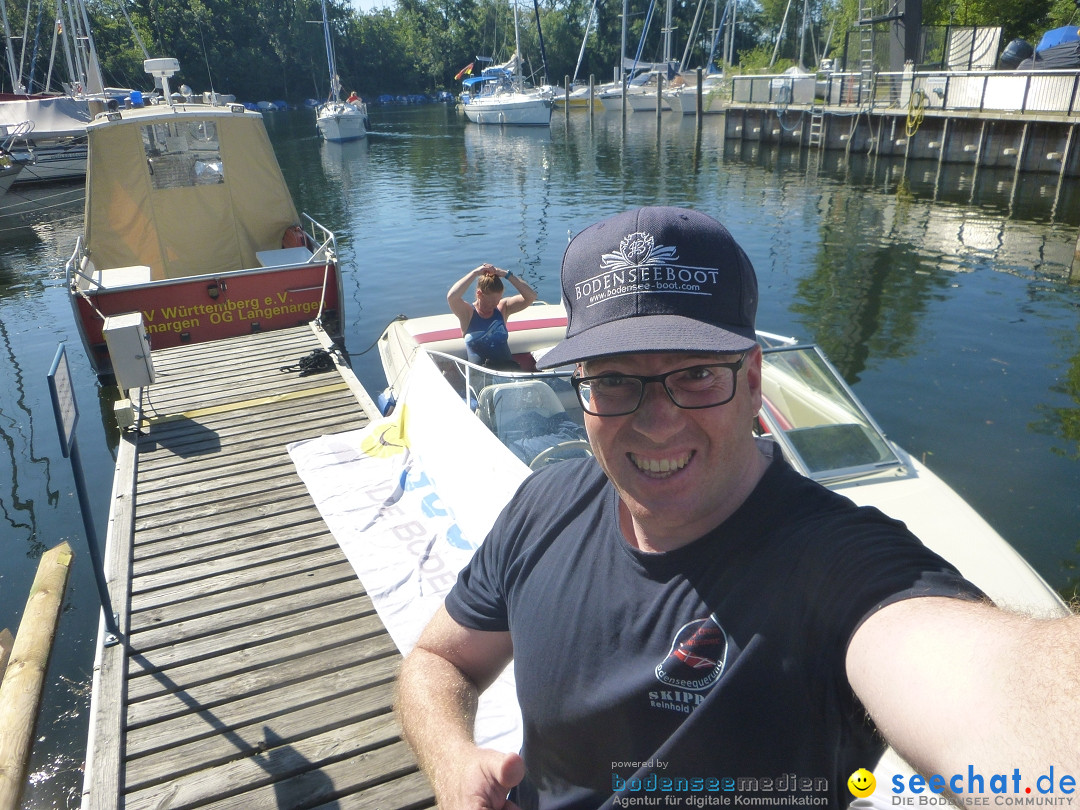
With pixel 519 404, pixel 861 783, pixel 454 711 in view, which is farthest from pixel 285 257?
pixel 861 783

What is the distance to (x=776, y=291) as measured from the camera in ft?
47.8

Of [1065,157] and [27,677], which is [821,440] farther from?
[1065,157]

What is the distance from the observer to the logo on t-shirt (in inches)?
50.3

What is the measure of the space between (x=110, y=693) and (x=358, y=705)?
4.24ft

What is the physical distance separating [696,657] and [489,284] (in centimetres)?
586

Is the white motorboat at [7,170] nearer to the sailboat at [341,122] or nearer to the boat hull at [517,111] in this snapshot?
the sailboat at [341,122]

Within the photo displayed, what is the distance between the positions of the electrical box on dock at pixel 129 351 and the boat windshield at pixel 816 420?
5.59 m

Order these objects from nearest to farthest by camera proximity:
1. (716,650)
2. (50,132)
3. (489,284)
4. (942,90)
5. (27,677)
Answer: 1. (716,650)
2. (27,677)
3. (489,284)
4. (942,90)
5. (50,132)

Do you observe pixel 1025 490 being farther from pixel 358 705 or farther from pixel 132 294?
pixel 132 294

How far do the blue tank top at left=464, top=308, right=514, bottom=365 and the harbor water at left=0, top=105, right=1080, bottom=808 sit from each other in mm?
3048

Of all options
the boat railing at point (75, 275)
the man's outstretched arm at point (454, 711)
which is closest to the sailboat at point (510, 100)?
the boat railing at point (75, 275)

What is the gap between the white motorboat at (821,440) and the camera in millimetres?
4348

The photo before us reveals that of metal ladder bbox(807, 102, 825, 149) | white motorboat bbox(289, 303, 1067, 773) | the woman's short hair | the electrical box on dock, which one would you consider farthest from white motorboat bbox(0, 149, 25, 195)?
metal ladder bbox(807, 102, 825, 149)

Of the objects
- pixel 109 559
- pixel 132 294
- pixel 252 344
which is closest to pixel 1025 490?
pixel 109 559
